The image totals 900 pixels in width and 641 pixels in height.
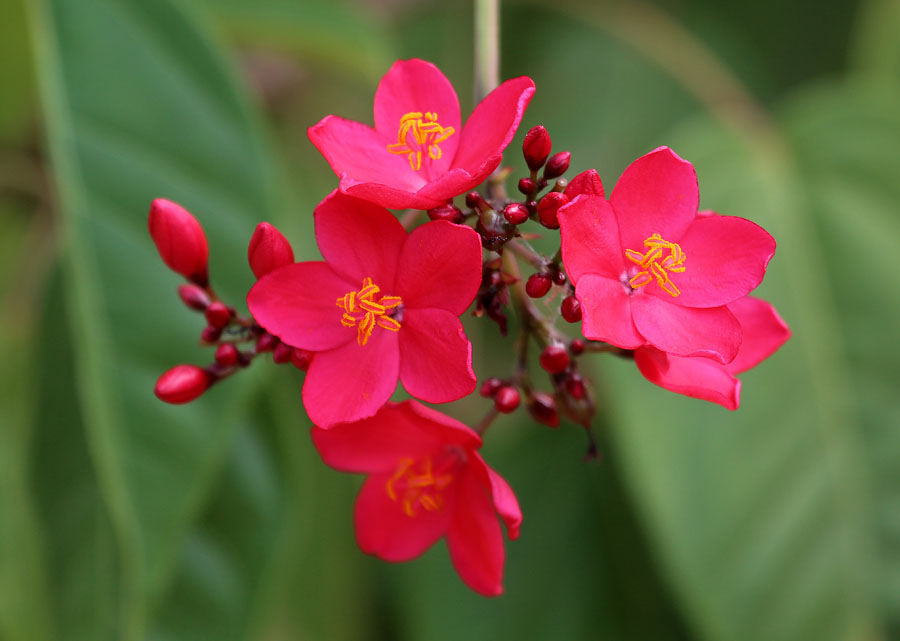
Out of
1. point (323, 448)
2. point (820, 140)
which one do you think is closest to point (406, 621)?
point (323, 448)


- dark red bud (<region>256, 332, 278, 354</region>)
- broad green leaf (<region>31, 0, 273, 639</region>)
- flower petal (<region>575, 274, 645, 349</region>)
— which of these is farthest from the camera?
Result: broad green leaf (<region>31, 0, 273, 639</region>)

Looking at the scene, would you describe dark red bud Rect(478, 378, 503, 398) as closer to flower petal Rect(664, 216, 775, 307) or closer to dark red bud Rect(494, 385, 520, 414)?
dark red bud Rect(494, 385, 520, 414)

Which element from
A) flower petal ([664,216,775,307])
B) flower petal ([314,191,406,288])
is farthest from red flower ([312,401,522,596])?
flower petal ([664,216,775,307])

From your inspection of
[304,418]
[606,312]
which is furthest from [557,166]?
[304,418]

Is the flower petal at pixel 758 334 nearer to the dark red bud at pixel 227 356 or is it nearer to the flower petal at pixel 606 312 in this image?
the flower petal at pixel 606 312

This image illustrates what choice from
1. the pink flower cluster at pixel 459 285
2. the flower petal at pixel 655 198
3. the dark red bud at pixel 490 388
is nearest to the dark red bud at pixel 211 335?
the pink flower cluster at pixel 459 285

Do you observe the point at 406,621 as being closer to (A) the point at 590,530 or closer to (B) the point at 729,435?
(A) the point at 590,530
